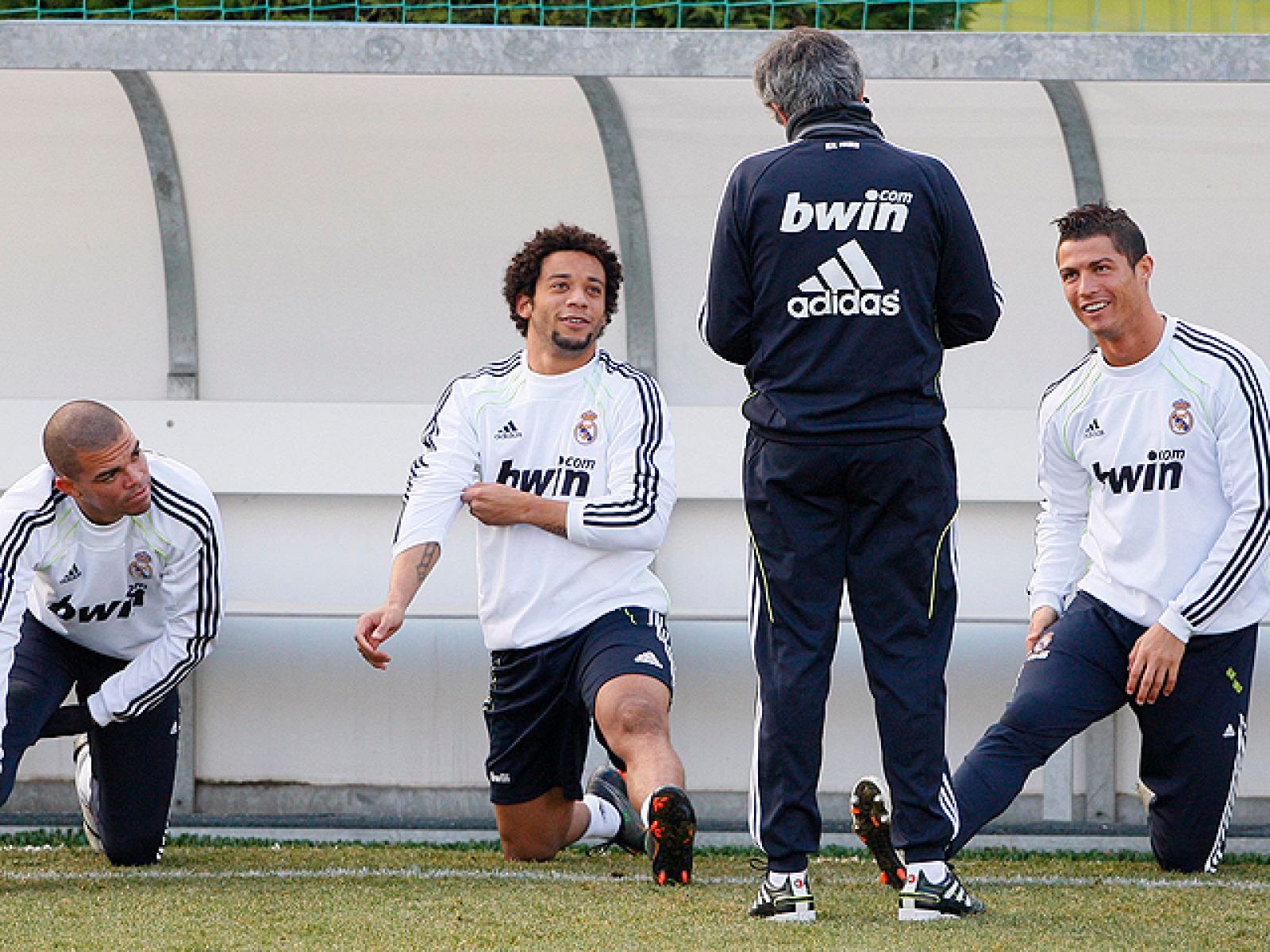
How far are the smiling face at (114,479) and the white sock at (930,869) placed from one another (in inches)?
83.0

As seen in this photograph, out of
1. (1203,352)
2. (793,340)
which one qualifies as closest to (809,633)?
(793,340)

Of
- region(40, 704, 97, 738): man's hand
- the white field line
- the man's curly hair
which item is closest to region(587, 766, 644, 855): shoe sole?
the white field line

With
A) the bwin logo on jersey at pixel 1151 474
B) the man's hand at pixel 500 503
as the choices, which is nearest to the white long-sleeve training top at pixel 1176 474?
the bwin logo on jersey at pixel 1151 474

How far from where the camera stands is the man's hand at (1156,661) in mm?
4332

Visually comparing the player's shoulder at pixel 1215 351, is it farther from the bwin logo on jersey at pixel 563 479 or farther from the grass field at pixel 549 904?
the bwin logo on jersey at pixel 563 479

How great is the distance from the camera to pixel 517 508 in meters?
4.62

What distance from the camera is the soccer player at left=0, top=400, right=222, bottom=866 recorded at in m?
4.27

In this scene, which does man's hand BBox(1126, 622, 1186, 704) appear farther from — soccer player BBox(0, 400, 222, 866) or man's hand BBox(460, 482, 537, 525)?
soccer player BBox(0, 400, 222, 866)

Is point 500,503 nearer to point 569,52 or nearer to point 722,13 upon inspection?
point 569,52

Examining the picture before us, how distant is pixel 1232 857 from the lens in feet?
16.7

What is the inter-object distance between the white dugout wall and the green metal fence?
223 mm

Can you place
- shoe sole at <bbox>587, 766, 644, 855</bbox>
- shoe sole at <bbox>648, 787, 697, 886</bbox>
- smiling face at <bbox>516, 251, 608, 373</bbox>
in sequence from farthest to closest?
1. shoe sole at <bbox>587, 766, 644, 855</bbox>
2. smiling face at <bbox>516, 251, 608, 373</bbox>
3. shoe sole at <bbox>648, 787, 697, 886</bbox>

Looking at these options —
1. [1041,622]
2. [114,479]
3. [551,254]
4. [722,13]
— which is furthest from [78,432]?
[722,13]

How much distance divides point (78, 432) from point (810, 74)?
6.41 ft
